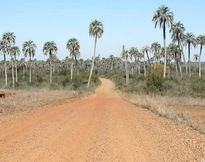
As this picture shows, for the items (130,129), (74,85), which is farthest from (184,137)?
(74,85)

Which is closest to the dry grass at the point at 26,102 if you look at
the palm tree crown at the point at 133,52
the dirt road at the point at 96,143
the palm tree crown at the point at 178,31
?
the dirt road at the point at 96,143

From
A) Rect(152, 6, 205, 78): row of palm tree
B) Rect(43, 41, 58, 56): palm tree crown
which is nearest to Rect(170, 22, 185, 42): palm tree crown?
Rect(152, 6, 205, 78): row of palm tree

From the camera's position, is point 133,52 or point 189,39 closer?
point 189,39

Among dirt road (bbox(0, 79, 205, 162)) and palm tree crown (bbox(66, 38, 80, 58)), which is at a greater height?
palm tree crown (bbox(66, 38, 80, 58))

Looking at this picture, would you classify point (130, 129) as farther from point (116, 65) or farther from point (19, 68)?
point (116, 65)

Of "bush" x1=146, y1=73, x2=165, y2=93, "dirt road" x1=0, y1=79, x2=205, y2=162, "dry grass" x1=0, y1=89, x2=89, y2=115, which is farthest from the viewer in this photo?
"bush" x1=146, y1=73, x2=165, y2=93

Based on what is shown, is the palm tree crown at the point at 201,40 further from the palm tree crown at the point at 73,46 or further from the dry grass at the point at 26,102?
the dry grass at the point at 26,102

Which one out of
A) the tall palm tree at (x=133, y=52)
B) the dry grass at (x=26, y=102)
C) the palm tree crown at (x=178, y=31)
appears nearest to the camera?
the dry grass at (x=26, y=102)

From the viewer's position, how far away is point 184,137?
9.73 m

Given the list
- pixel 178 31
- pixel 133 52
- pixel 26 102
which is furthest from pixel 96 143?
pixel 133 52

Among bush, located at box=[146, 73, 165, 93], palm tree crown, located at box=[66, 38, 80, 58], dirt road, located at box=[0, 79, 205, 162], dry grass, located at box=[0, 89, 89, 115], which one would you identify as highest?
palm tree crown, located at box=[66, 38, 80, 58]

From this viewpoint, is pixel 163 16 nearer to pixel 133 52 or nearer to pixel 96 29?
pixel 96 29

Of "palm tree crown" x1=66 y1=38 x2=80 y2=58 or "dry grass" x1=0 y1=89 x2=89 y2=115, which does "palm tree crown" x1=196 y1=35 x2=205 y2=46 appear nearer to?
"palm tree crown" x1=66 y1=38 x2=80 y2=58

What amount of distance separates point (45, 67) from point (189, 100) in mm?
145951
